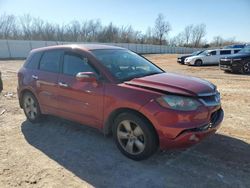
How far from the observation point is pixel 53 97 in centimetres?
532

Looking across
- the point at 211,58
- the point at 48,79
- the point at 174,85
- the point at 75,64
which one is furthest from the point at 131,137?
the point at 211,58

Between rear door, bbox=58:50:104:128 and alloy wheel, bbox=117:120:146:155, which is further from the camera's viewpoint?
rear door, bbox=58:50:104:128

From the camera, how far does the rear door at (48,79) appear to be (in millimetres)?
5322

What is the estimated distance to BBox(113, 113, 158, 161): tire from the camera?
3951 millimetres

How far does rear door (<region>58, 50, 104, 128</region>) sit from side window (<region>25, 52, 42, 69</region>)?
3.24 ft

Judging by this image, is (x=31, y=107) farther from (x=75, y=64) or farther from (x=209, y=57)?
(x=209, y=57)

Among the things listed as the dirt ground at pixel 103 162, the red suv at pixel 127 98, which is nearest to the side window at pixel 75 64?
the red suv at pixel 127 98

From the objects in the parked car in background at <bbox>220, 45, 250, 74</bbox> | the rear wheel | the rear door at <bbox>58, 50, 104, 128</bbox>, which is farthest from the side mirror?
the rear wheel

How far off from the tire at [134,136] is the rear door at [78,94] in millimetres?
404

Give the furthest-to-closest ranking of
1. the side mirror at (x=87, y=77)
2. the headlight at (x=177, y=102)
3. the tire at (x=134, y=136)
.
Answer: the side mirror at (x=87, y=77) → the tire at (x=134, y=136) → the headlight at (x=177, y=102)

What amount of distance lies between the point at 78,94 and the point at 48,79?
996mm

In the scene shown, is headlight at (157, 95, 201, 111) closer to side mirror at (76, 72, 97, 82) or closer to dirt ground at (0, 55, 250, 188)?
dirt ground at (0, 55, 250, 188)

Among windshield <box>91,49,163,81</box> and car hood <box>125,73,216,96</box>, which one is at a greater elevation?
windshield <box>91,49,163,81</box>

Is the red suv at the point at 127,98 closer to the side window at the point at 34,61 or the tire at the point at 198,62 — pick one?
the side window at the point at 34,61
